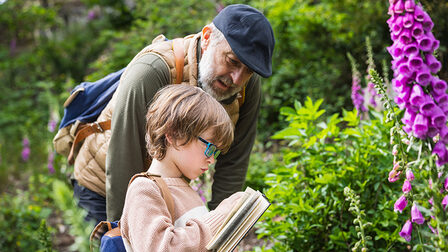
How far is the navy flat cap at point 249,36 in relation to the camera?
6.95ft

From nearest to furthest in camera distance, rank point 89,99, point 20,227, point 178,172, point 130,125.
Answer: point 178,172, point 130,125, point 89,99, point 20,227

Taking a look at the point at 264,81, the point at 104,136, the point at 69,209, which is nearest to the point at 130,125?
the point at 104,136

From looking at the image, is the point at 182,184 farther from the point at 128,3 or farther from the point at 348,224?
the point at 128,3

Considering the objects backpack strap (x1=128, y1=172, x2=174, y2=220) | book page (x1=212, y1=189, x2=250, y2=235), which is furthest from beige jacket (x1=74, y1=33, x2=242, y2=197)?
book page (x1=212, y1=189, x2=250, y2=235)

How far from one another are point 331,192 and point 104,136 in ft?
4.69

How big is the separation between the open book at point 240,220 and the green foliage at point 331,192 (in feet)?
4.01

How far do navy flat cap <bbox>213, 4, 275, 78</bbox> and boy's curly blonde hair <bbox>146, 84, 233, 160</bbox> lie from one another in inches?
16.9

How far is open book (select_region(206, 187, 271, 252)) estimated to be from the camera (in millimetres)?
1474

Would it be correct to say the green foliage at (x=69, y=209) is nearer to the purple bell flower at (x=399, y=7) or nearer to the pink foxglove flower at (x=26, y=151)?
the purple bell flower at (x=399, y=7)

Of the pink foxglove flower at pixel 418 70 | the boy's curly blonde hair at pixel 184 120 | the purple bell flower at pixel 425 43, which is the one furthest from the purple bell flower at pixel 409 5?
the boy's curly blonde hair at pixel 184 120

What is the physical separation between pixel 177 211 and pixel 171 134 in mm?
304

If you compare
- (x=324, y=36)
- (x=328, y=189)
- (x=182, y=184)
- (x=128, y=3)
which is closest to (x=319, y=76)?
(x=324, y=36)

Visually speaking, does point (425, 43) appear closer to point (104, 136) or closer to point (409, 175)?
point (409, 175)

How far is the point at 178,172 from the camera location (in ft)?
5.93
